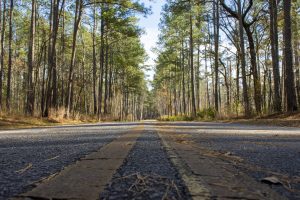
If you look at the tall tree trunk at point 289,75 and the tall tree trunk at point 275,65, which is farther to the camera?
the tall tree trunk at point 275,65

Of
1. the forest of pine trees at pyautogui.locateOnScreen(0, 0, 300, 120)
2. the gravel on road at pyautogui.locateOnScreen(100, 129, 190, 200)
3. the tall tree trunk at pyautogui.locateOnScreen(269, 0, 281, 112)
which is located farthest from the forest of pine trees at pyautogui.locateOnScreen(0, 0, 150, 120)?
the gravel on road at pyautogui.locateOnScreen(100, 129, 190, 200)

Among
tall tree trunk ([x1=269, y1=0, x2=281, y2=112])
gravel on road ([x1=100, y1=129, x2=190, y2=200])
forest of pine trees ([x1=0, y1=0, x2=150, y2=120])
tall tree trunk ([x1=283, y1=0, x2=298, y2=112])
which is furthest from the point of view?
forest of pine trees ([x1=0, y1=0, x2=150, y2=120])

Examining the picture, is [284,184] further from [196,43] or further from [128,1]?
[196,43]

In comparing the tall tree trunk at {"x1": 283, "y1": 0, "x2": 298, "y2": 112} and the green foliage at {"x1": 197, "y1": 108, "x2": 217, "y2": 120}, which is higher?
the tall tree trunk at {"x1": 283, "y1": 0, "x2": 298, "y2": 112}

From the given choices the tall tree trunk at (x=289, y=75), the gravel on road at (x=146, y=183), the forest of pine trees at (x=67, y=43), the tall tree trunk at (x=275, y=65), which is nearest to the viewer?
the gravel on road at (x=146, y=183)

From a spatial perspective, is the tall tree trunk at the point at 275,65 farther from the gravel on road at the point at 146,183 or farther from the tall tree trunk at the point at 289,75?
the gravel on road at the point at 146,183

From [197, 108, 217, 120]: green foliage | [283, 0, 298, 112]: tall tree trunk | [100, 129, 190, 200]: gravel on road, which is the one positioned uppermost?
[283, 0, 298, 112]: tall tree trunk

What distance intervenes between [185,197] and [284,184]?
731 mm

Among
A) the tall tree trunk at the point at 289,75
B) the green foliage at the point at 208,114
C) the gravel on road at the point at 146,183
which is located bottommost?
the gravel on road at the point at 146,183

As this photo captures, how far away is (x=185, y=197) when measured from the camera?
1597 mm

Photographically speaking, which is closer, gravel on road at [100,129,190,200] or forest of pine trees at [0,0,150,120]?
gravel on road at [100,129,190,200]

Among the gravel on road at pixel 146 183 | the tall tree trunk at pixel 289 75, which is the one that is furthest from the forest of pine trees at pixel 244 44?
the gravel on road at pixel 146 183

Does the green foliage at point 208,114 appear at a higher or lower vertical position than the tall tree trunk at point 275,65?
lower

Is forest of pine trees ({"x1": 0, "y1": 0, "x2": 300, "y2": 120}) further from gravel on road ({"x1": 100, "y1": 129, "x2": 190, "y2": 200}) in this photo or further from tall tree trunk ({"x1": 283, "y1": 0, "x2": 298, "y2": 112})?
gravel on road ({"x1": 100, "y1": 129, "x2": 190, "y2": 200})
